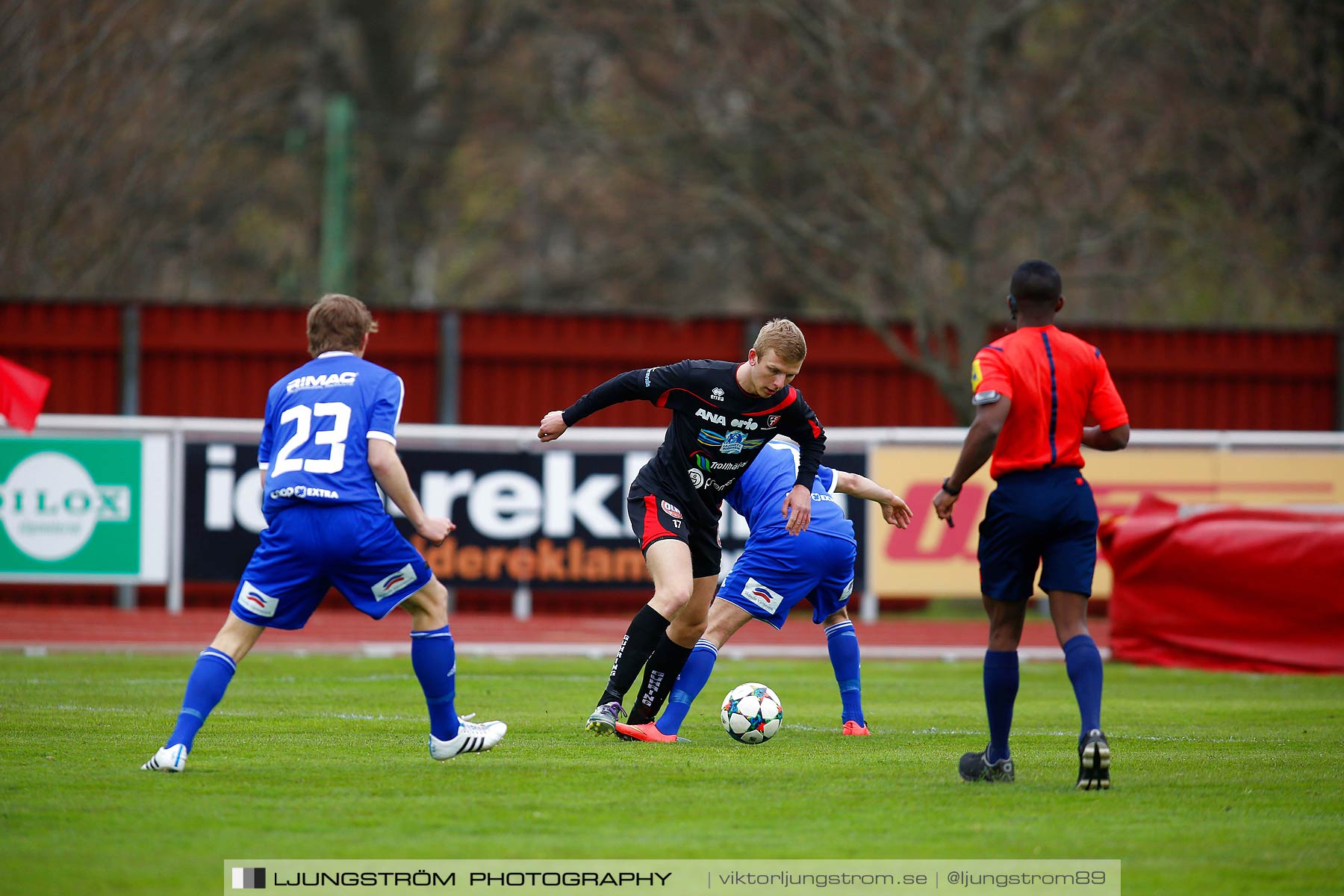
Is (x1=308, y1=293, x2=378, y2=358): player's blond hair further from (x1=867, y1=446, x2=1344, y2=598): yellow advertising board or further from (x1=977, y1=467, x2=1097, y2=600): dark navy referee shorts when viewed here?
(x1=867, y1=446, x2=1344, y2=598): yellow advertising board

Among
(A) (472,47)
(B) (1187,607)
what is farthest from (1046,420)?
(A) (472,47)

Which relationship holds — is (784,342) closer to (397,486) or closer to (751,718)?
(751,718)

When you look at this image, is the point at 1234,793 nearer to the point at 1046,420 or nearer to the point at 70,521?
Result: the point at 1046,420

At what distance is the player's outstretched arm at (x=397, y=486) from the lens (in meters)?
6.39

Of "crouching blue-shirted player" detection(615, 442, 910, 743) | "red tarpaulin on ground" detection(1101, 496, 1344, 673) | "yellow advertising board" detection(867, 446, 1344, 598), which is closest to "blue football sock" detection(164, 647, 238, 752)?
"crouching blue-shirted player" detection(615, 442, 910, 743)

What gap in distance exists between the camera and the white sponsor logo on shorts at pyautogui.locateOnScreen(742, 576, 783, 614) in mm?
8617

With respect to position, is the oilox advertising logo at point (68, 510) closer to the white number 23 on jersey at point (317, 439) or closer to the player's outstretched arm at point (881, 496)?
the player's outstretched arm at point (881, 496)

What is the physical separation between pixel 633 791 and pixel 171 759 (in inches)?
75.3

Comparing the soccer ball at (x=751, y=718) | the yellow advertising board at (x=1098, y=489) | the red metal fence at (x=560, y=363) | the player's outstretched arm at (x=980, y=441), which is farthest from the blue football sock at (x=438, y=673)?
the red metal fence at (x=560, y=363)

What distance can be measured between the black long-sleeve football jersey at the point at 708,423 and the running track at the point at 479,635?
19.7 ft

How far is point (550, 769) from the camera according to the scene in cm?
700

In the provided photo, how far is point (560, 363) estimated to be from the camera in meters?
19.7

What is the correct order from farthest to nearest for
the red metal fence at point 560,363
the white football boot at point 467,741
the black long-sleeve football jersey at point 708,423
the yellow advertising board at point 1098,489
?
the red metal fence at point 560,363 → the yellow advertising board at point 1098,489 → the black long-sleeve football jersey at point 708,423 → the white football boot at point 467,741

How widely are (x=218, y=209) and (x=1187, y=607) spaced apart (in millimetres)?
20870
